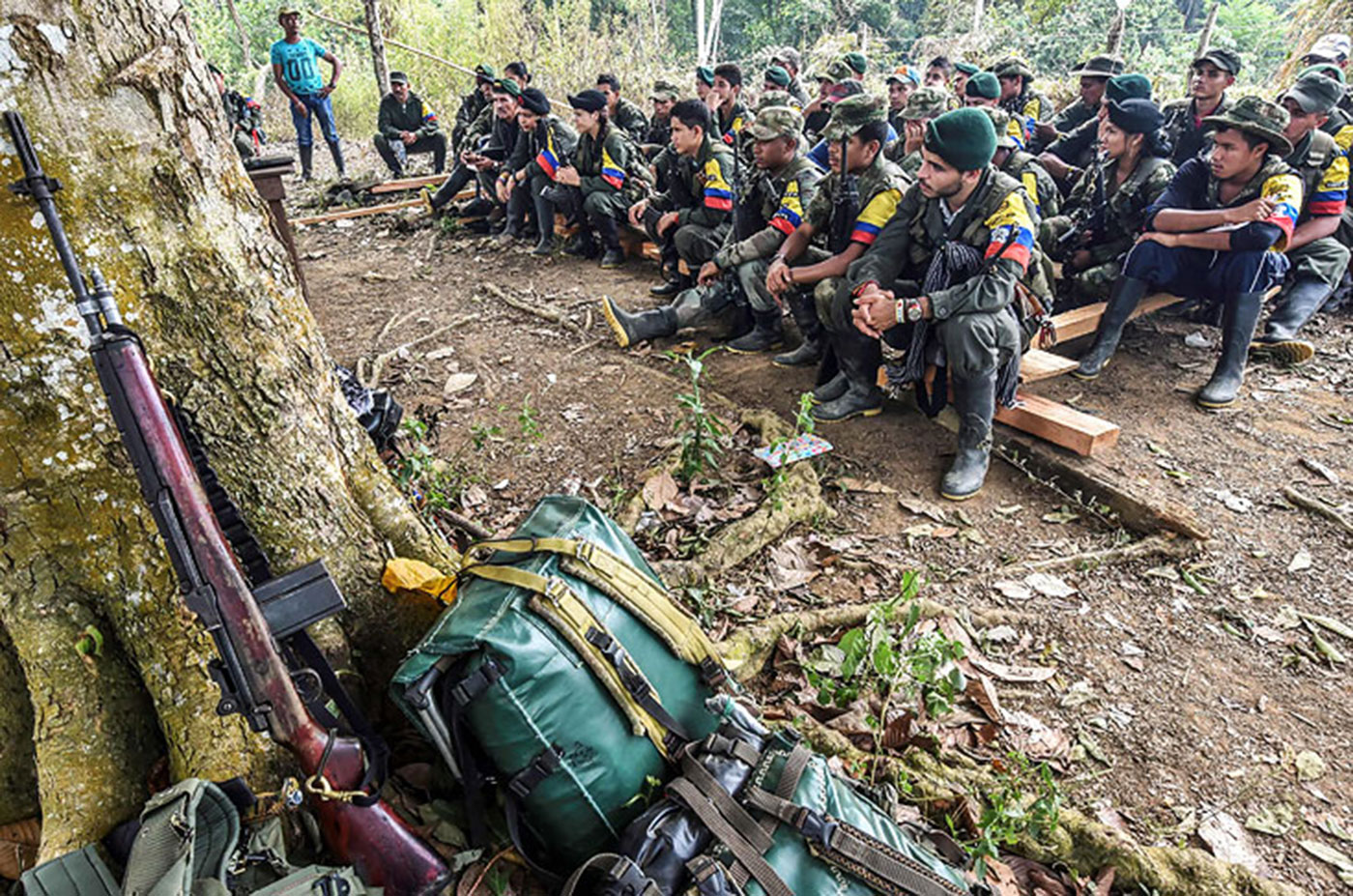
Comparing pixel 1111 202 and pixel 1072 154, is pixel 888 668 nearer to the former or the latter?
pixel 1111 202

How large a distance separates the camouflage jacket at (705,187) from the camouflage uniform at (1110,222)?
98.7 inches

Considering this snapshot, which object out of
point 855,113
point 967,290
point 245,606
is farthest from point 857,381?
point 245,606

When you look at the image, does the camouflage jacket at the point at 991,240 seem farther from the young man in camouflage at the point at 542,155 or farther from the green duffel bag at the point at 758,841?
the young man in camouflage at the point at 542,155

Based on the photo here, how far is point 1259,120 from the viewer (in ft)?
15.1

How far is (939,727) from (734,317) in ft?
14.1

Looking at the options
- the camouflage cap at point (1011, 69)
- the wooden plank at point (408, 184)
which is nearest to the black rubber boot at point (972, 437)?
the camouflage cap at point (1011, 69)

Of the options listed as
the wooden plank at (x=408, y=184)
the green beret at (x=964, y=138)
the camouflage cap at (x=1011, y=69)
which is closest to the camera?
the green beret at (x=964, y=138)

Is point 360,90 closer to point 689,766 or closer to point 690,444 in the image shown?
point 690,444

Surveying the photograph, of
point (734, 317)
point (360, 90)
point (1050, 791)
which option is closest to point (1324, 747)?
point (1050, 791)

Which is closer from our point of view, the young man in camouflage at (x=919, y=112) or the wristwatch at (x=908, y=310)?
Answer: the wristwatch at (x=908, y=310)

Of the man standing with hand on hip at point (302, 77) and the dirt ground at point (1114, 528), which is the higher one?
the man standing with hand on hip at point (302, 77)

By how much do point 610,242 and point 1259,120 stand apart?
5580mm

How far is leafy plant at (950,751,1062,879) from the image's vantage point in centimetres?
223

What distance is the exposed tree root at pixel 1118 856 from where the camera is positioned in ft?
7.17
